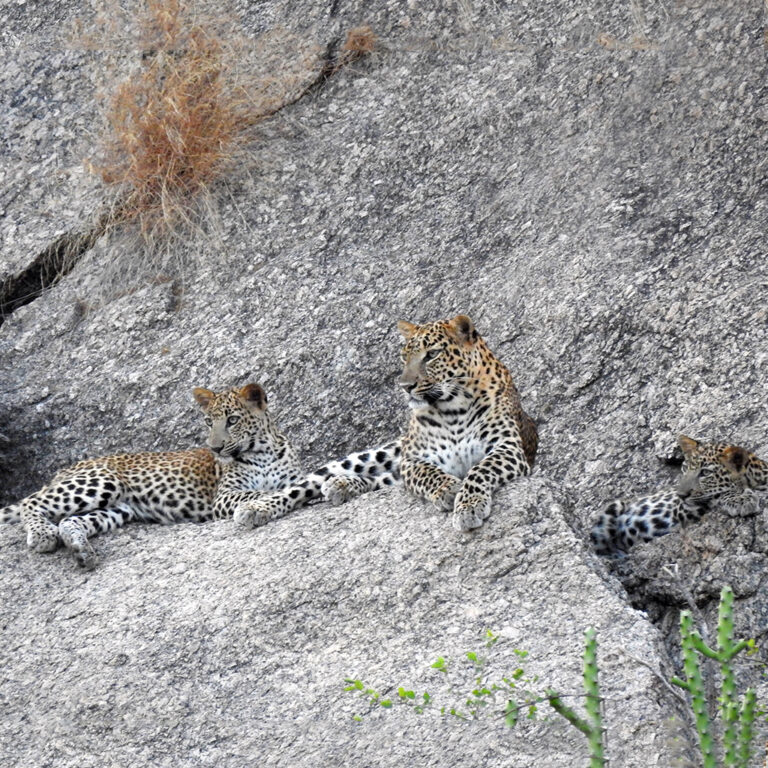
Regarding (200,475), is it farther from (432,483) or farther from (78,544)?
(432,483)

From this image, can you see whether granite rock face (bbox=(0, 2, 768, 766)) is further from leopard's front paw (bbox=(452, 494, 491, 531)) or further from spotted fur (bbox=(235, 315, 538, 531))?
spotted fur (bbox=(235, 315, 538, 531))

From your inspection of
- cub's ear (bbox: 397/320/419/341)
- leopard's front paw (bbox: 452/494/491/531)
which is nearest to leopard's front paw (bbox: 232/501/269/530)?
cub's ear (bbox: 397/320/419/341)

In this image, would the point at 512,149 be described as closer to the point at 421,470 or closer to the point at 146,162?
the point at 146,162

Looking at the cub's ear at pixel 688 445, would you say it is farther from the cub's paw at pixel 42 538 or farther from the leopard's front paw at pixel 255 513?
the cub's paw at pixel 42 538

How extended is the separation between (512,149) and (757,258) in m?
2.97

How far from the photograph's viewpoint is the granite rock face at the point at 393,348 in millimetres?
9266

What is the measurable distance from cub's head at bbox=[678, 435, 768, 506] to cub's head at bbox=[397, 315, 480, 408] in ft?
5.77

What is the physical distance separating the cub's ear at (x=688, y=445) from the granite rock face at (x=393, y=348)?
2.86 ft

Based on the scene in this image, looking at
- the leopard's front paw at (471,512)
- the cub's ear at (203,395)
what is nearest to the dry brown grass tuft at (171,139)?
the cub's ear at (203,395)

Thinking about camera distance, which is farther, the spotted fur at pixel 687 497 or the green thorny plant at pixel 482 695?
the spotted fur at pixel 687 497

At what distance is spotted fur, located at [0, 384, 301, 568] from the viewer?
12.4m

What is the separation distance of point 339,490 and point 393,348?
3.19 metres

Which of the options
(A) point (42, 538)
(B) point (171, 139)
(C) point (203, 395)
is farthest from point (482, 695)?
(B) point (171, 139)

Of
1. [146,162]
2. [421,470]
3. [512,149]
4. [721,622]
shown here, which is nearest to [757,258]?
[512,149]
